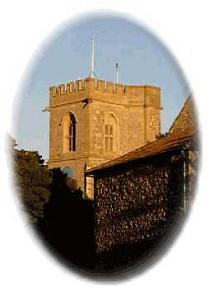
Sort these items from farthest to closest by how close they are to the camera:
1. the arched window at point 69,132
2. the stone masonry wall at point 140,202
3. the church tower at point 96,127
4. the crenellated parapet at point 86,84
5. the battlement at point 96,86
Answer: the arched window at point 69,132, the church tower at point 96,127, the stone masonry wall at point 140,202, the crenellated parapet at point 86,84, the battlement at point 96,86

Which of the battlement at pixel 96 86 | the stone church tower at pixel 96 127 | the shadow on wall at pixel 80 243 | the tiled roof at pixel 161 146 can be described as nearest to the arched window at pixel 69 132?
the stone church tower at pixel 96 127

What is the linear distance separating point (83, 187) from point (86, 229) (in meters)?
2.52

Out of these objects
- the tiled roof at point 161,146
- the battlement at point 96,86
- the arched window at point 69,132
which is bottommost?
the tiled roof at point 161,146

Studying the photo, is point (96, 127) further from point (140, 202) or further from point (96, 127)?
point (140, 202)

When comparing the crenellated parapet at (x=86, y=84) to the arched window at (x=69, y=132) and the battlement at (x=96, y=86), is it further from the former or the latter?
the arched window at (x=69, y=132)

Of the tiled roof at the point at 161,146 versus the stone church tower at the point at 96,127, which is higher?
the stone church tower at the point at 96,127

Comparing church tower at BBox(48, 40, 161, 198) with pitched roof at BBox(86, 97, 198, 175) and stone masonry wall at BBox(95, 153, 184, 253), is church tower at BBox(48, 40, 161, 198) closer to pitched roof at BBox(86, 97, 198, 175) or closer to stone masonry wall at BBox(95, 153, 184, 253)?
pitched roof at BBox(86, 97, 198, 175)

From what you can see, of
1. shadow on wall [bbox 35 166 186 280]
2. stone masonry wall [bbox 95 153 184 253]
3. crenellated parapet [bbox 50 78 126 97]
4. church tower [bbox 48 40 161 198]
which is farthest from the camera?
church tower [bbox 48 40 161 198]

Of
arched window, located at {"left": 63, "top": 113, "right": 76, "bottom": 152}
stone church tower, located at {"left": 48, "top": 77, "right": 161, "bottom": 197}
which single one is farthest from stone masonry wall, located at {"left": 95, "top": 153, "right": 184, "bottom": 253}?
arched window, located at {"left": 63, "top": 113, "right": 76, "bottom": 152}

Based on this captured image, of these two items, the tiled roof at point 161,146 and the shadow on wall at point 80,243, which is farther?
the tiled roof at point 161,146

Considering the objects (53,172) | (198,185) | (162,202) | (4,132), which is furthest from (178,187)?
(53,172)

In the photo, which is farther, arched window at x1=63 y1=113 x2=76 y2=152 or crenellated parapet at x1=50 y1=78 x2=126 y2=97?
arched window at x1=63 y1=113 x2=76 y2=152

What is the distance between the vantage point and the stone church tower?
291 inches

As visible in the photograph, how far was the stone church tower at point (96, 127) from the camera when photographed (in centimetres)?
739
